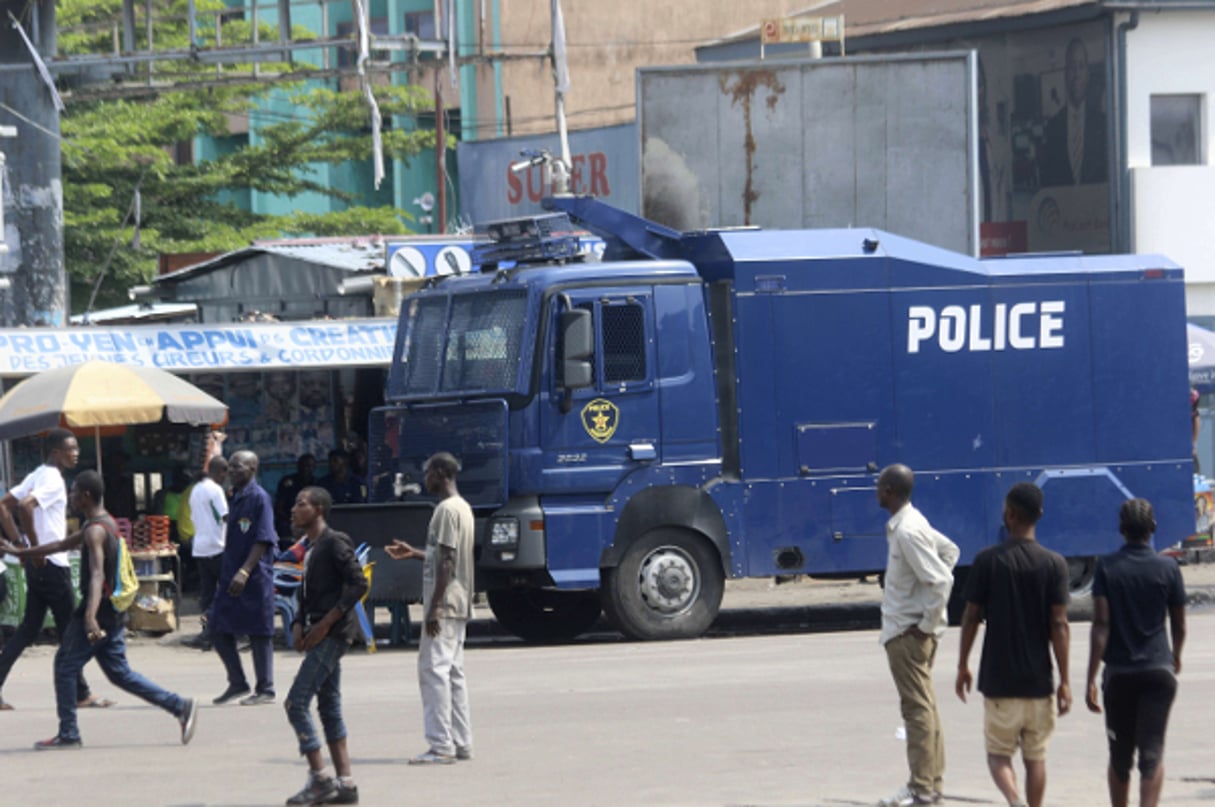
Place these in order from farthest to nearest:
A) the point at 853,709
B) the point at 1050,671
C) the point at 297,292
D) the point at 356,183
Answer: the point at 356,183
the point at 297,292
the point at 853,709
the point at 1050,671

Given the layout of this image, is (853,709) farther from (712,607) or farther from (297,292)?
(297,292)

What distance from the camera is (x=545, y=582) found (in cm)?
1606

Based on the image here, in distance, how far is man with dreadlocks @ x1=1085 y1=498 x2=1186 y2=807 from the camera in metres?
8.23

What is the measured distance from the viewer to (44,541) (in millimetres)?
13719

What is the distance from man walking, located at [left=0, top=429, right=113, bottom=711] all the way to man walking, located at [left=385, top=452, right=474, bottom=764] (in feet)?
8.67

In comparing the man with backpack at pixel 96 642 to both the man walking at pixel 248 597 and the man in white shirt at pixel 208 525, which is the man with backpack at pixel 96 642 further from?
the man in white shirt at pixel 208 525

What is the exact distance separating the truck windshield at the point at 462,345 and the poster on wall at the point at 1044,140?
16.5 meters

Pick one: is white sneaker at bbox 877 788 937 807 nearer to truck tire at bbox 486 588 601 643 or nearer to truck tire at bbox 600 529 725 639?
truck tire at bbox 600 529 725 639

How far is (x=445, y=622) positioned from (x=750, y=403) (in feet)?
21.2

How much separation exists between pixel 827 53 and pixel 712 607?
19.8m

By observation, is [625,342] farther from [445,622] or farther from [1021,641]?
[1021,641]

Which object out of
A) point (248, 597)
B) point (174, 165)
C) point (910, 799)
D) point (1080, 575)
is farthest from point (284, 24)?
point (910, 799)

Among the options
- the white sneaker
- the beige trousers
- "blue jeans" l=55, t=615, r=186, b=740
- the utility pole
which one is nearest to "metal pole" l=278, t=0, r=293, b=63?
the utility pole

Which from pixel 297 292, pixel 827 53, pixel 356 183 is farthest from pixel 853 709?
pixel 356 183
